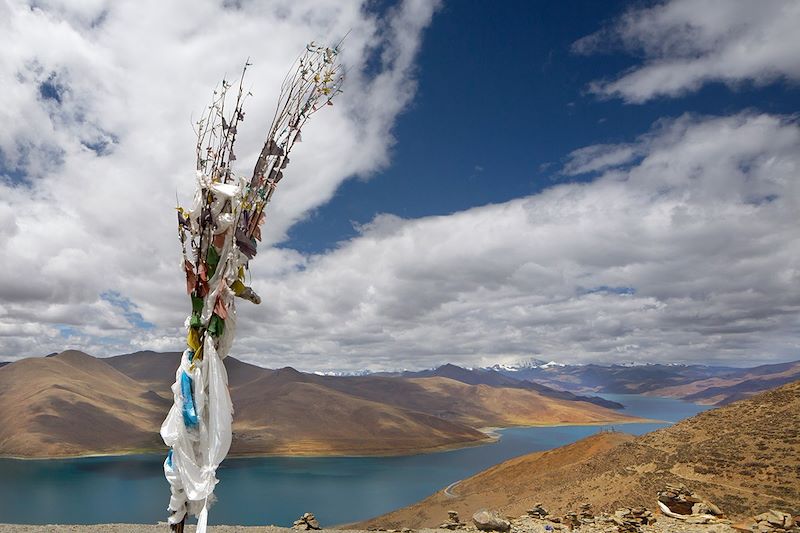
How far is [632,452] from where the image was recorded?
28297 millimetres

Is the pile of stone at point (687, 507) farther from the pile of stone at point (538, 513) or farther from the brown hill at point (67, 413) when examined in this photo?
the brown hill at point (67, 413)

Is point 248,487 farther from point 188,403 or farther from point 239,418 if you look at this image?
point 188,403

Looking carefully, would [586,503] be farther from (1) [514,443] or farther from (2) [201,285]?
(1) [514,443]

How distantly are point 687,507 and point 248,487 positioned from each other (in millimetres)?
57347

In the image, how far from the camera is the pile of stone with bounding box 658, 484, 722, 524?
16000 millimetres

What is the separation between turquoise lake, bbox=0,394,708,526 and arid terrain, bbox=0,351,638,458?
7536 mm

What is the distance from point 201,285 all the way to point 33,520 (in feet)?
185

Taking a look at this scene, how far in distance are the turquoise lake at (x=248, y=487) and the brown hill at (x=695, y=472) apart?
18470 mm

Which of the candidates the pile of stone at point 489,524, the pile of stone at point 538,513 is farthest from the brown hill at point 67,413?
the pile of stone at point 489,524

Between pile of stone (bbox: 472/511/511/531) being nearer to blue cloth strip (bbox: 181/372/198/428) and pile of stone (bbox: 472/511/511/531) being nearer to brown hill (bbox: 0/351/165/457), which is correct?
blue cloth strip (bbox: 181/372/198/428)

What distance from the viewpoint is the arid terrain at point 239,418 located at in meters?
89.4

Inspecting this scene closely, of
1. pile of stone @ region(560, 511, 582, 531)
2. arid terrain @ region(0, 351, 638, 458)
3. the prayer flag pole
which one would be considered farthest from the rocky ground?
arid terrain @ region(0, 351, 638, 458)

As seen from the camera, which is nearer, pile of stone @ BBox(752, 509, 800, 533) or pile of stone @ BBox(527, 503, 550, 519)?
pile of stone @ BBox(752, 509, 800, 533)

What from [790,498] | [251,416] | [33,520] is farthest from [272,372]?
[790,498]
